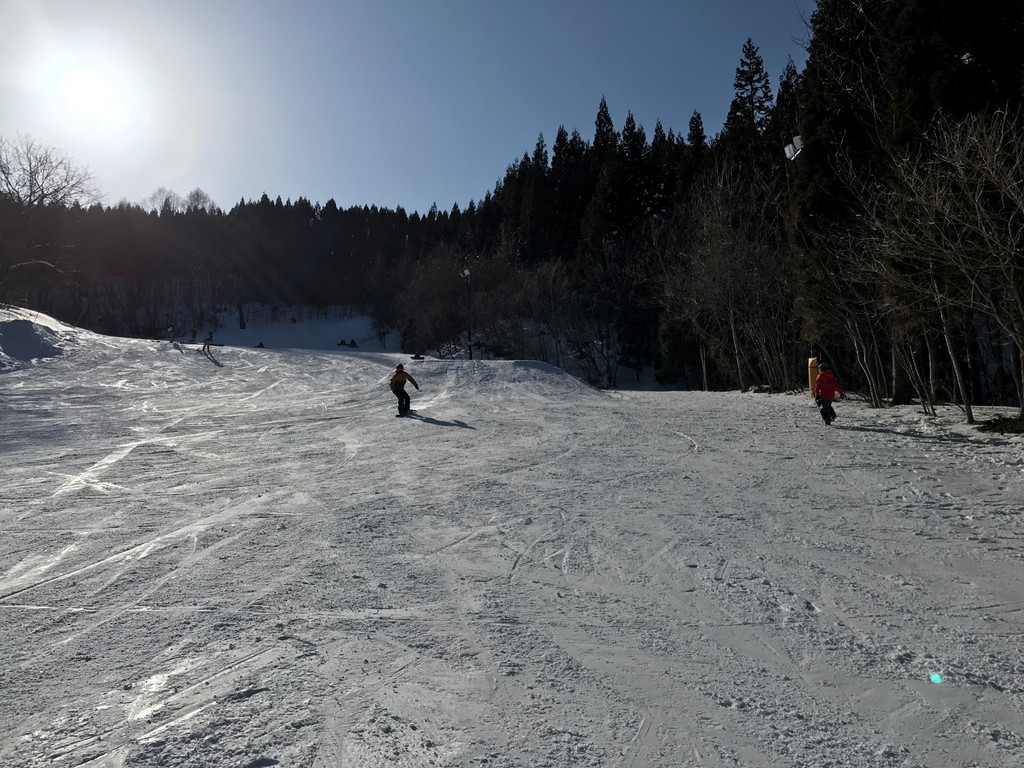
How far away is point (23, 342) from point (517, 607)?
3094 cm

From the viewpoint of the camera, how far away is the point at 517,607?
16.3 feet

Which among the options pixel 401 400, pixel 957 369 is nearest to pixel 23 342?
pixel 401 400

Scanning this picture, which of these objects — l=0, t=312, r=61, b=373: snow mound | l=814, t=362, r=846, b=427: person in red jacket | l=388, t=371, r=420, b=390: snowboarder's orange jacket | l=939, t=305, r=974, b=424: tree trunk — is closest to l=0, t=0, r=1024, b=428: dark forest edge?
l=939, t=305, r=974, b=424: tree trunk

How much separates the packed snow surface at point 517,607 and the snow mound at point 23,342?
683 inches

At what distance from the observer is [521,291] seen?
1807 inches

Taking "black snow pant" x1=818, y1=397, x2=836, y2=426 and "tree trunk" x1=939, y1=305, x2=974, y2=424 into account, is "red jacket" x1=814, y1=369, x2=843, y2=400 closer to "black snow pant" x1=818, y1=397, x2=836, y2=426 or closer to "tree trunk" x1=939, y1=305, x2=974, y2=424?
"black snow pant" x1=818, y1=397, x2=836, y2=426

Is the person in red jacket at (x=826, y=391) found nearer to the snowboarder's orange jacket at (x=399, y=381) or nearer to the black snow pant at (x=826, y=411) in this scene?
the black snow pant at (x=826, y=411)

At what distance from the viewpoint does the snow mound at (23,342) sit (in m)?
25.4

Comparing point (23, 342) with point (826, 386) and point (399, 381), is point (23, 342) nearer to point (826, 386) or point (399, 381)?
point (399, 381)

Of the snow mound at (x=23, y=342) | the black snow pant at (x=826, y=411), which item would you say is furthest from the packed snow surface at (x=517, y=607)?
the snow mound at (x=23, y=342)

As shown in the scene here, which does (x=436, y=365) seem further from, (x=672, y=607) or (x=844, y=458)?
(x=672, y=607)

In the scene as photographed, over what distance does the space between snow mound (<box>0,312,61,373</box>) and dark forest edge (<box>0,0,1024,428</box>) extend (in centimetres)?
737

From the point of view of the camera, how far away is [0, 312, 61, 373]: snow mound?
25359mm

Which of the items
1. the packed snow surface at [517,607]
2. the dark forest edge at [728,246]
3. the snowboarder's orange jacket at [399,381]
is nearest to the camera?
the packed snow surface at [517,607]
